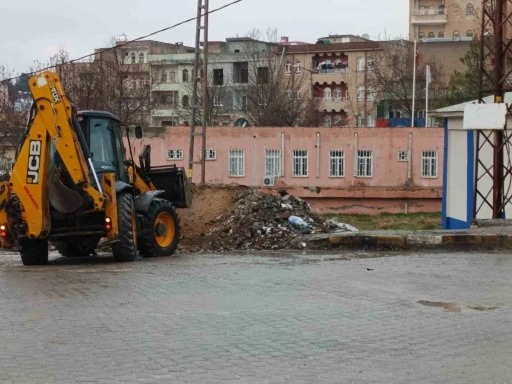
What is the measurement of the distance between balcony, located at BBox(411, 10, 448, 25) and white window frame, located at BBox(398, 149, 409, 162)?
62419 millimetres

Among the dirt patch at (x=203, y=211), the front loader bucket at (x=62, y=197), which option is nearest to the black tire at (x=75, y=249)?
the front loader bucket at (x=62, y=197)

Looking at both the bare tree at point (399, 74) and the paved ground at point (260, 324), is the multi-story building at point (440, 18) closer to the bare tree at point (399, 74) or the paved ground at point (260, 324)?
the bare tree at point (399, 74)

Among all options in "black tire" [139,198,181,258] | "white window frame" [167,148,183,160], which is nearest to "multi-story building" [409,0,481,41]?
"white window frame" [167,148,183,160]

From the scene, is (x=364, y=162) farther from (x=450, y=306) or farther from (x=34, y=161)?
(x=450, y=306)

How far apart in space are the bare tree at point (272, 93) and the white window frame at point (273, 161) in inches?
590

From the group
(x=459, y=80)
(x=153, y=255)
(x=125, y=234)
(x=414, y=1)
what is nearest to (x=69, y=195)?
(x=125, y=234)

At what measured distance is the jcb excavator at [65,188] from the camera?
53.0 feet

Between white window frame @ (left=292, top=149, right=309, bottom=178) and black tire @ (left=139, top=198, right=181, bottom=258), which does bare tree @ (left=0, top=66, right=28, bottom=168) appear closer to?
white window frame @ (left=292, top=149, right=309, bottom=178)

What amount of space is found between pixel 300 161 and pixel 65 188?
4475 cm

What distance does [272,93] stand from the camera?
77375mm

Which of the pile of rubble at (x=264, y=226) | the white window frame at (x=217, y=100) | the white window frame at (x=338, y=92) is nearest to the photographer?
the pile of rubble at (x=264, y=226)

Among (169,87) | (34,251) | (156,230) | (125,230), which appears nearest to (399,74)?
(169,87)

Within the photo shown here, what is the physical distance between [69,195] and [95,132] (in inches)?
79.7

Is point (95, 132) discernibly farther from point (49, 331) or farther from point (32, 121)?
point (49, 331)
